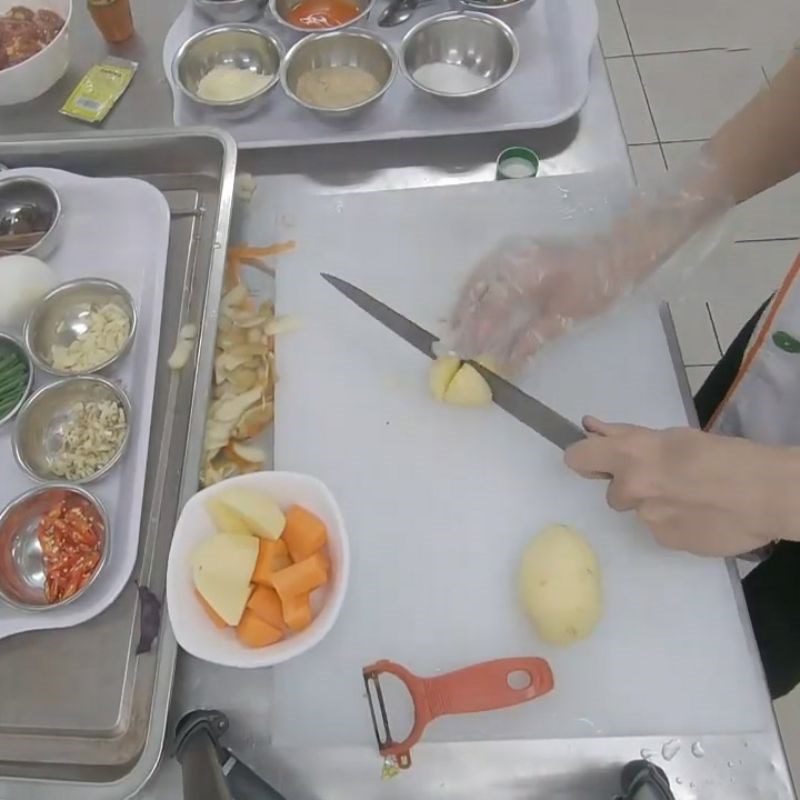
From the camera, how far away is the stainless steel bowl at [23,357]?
38.0 inches

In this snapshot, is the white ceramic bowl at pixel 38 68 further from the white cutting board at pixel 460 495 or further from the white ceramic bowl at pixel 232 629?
the white ceramic bowl at pixel 232 629

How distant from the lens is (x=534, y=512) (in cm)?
92

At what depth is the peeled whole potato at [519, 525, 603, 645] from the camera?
801mm

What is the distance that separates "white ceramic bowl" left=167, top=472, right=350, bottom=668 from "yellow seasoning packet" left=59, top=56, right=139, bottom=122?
71cm

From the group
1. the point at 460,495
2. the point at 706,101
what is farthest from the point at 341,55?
the point at 706,101

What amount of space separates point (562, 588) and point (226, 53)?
0.96 meters

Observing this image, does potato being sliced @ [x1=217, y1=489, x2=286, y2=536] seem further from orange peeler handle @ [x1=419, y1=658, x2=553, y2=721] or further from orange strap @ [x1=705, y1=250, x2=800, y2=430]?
orange strap @ [x1=705, y1=250, x2=800, y2=430]

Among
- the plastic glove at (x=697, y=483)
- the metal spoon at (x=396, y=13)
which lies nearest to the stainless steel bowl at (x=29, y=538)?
the plastic glove at (x=697, y=483)

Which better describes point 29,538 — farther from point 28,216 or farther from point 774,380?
point 774,380

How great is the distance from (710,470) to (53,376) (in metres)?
0.75

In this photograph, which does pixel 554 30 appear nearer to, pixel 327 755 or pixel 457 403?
pixel 457 403

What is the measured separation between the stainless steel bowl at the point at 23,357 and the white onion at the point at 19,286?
28 mm

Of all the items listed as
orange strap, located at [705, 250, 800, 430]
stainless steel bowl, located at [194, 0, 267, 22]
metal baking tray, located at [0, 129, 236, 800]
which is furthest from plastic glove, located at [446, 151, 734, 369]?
stainless steel bowl, located at [194, 0, 267, 22]

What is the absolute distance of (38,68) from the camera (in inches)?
48.0
